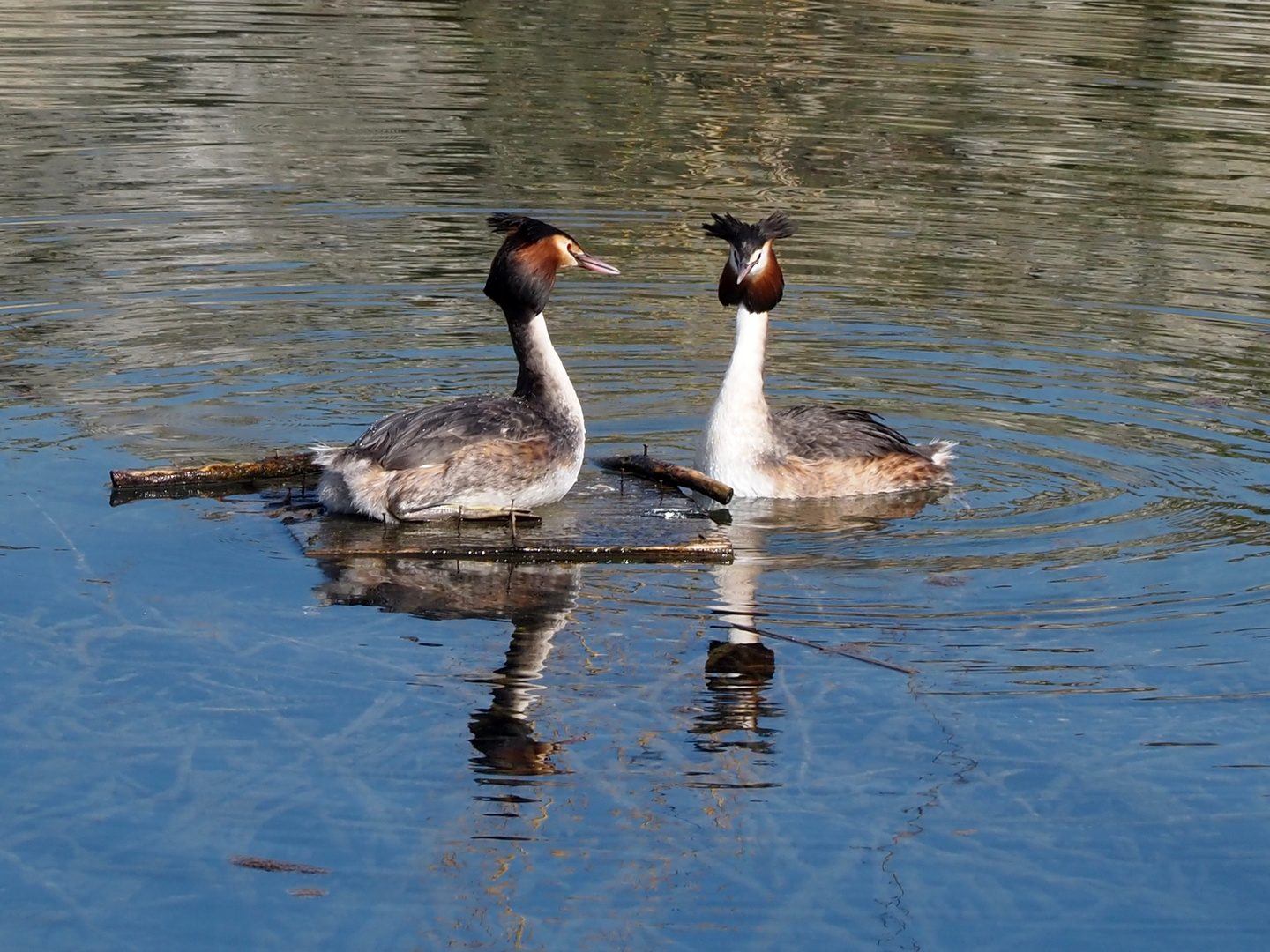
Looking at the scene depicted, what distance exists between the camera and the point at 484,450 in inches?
403

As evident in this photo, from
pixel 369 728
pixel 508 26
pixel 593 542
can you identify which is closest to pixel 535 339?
pixel 593 542

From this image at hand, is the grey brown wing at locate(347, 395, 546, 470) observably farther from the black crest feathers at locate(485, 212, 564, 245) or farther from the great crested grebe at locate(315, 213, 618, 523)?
the black crest feathers at locate(485, 212, 564, 245)

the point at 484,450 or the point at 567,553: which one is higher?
the point at 484,450

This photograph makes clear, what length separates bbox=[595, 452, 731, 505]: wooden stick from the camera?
10656 millimetres

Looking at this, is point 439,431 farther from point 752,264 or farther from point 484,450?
point 752,264

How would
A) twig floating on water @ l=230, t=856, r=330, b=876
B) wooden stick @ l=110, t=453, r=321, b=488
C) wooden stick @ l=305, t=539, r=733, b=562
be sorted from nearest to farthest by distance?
twig floating on water @ l=230, t=856, r=330, b=876 < wooden stick @ l=305, t=539, r=733, b=562 < wooden stick @ l=110, t=453, r=321, b=488

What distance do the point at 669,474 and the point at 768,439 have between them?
63 centimetres

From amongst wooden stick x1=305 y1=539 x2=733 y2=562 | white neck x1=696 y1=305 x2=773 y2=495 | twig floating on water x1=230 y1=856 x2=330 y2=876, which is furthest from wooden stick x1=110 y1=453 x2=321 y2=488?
twig floating on water x1=230 y1=856 x2=330 y2=876

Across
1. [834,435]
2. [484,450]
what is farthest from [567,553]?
[834,435]

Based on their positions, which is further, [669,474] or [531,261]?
[531,261]

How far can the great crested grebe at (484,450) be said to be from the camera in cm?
1007

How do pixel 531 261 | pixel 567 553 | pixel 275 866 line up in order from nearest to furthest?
pixel 275 866
pixel 567 553
pixel 531 261

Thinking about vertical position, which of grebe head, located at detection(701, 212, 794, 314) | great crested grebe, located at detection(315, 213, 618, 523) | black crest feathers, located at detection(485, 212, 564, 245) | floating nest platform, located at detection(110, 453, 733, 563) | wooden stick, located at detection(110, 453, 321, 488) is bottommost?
floating nest platform, located at detection(110, 453, 733, 563)

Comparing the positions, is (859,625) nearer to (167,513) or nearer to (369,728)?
(369,728)
